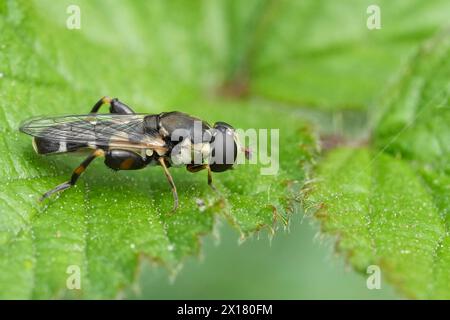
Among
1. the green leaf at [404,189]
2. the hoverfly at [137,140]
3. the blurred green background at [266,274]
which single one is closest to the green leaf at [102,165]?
the hoverfly at [137,140]

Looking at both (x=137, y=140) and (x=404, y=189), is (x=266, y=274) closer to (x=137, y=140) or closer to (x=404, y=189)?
(x=404, y=189)

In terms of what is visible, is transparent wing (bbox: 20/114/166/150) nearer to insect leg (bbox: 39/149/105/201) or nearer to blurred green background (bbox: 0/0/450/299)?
insect leg (bbox: 39/149/105/201)

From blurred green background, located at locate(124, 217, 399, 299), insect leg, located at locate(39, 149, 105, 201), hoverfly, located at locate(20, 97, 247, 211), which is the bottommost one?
blurred green background, located at locate(124, 217, 399, 299)

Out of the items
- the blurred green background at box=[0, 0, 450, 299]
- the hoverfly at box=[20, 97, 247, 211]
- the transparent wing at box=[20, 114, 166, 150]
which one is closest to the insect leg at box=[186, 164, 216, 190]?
the hoverfly at box=[20, 97, 247, 211]

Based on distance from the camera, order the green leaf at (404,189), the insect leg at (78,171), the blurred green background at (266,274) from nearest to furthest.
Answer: the green leaf at (404,189) < the insect leg at (78,171) < the blurred green background at (266,274)

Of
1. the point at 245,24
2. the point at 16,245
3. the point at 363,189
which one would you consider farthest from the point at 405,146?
the point at 16,245

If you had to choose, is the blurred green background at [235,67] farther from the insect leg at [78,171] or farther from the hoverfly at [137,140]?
the insect leg at [78,171]
